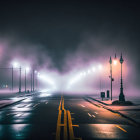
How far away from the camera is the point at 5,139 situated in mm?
9750

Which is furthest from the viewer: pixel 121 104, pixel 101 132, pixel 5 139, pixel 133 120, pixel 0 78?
pixel 0 78

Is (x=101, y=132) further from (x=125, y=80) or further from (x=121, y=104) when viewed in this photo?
(x=125, y=80)

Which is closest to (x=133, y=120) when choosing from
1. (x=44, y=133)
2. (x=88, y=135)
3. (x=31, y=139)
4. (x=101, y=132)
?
(x=101, y=132)

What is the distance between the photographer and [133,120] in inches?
580

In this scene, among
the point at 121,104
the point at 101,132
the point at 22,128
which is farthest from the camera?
the point at 121,104

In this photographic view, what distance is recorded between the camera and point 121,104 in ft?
85.0

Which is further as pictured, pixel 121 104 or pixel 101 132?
pixel 121 104

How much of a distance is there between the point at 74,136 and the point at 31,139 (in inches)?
76.1

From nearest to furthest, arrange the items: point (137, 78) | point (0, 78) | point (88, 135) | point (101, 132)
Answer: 1. point (88, 135)
2. point (101, 132)
3. point (137, 78)
4. point (0, 78)

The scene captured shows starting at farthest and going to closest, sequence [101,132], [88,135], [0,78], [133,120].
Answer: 1. [0,78]
2. [133,120]
3. [101,132]
4. [88,135]

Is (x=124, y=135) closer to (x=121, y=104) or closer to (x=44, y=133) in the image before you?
(x=44, y=133)

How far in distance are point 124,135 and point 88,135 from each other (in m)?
1.68

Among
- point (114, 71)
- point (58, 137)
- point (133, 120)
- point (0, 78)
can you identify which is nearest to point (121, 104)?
point (133, 120)

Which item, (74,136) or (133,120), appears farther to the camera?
(133,120)
